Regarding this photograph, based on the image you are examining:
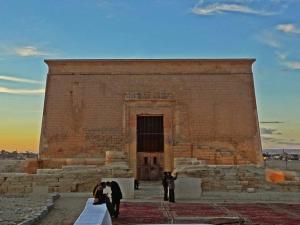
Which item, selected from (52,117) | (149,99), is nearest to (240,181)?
(149,99)

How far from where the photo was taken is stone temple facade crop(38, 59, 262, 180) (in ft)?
77.5

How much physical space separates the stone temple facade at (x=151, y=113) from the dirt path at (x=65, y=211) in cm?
796

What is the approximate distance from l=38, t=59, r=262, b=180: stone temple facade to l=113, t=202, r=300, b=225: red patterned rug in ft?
29.7

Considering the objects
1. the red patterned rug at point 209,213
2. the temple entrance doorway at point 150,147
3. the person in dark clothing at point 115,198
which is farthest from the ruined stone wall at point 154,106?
the person in dark clothing at point 115,198

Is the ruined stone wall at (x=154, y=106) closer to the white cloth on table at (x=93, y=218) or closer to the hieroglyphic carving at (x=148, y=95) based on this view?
the hieroglyphic carving at (x=148, y=95)

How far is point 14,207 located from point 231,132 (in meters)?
13.8

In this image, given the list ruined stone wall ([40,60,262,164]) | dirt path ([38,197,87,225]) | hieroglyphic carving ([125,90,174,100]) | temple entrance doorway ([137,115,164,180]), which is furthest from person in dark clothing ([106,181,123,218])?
hieroglyphic carving ([125,90,174,100])

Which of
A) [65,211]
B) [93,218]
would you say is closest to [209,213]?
[65,211]

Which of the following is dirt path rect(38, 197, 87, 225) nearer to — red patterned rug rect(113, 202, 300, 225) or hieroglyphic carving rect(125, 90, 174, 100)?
red patterned rug rect(113, 202, 300, 225)

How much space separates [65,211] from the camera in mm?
12531

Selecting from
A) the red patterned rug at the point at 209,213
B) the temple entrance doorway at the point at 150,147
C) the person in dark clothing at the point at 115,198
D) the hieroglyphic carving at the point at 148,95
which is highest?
the hieroglyphic carving at the point at 148,95

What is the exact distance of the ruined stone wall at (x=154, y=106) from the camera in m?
23.7

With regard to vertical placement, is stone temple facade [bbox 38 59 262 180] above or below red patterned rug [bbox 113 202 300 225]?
above

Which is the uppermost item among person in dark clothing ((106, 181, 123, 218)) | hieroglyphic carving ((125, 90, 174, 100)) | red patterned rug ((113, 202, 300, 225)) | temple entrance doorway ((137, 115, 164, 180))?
hieroglyphic carving ((125, 90, 174, 100))
